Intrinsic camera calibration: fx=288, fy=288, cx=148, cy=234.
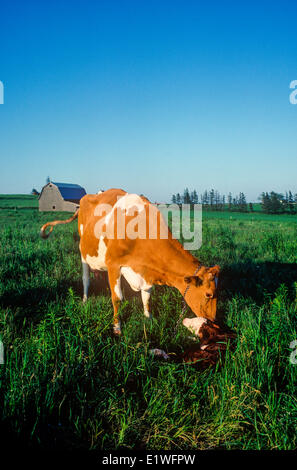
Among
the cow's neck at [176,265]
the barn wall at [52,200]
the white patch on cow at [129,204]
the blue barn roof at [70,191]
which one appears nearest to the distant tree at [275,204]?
the blue barn roof at [70,191]

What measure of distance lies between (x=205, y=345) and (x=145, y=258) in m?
1.33

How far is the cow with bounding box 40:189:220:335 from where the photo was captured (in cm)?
353

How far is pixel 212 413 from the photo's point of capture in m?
2.31

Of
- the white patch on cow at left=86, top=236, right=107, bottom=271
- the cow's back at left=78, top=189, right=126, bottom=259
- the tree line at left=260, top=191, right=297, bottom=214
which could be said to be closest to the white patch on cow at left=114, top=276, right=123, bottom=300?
the white patch on cow at left=86, top=236, right=107, bottom=271

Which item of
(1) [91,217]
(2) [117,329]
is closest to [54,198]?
(1) [91,217]

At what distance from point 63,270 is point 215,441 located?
4.57 metres

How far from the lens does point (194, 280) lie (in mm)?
3471

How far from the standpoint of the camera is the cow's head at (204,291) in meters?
3.41

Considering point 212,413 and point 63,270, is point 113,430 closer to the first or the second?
point 212,413

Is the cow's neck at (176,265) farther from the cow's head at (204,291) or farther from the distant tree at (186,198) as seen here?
the distant tree at (186,198)

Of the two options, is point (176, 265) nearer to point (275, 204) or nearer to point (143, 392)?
point (143, 392)

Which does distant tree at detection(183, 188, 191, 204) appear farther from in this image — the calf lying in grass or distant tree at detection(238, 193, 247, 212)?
the calf lying in grass

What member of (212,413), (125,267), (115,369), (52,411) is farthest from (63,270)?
(212,413)

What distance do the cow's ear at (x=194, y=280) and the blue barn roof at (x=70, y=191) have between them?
53794 millimetres
